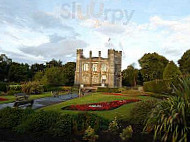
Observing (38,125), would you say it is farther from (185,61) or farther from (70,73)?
(70,73)

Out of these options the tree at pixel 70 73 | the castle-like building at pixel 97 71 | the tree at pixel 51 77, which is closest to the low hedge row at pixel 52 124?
the tree at pixel 51 77

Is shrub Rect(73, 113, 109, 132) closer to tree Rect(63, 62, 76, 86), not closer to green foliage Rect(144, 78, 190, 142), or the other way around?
green foliage Rect(144, 78, 190, 142)

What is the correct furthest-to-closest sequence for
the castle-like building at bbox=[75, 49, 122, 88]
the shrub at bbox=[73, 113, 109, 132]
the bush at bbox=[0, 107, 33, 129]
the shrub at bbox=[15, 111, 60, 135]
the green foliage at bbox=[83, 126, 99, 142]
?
1. the castle-like building at bbox=[75, 49, 122, 88]
2. the bush at bbox=[0, 107, 33, 129]
3. the shrub at bbox=[15, 111, 60, 135]
4. the shrub at bbox=[73, 113, 109, 132]
5. the green foliage at bbox=[83, 126, 99, 142]

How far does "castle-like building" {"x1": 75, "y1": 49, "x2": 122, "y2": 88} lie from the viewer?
67.6 metres

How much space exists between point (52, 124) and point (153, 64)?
186 ft

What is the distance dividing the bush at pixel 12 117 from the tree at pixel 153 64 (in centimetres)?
5304

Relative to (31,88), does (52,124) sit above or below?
below

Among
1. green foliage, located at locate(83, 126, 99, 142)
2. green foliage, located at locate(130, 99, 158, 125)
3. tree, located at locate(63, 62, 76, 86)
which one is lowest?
green foliage, located at locate(83, 126, 99, 142)

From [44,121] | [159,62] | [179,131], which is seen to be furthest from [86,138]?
[159,62]

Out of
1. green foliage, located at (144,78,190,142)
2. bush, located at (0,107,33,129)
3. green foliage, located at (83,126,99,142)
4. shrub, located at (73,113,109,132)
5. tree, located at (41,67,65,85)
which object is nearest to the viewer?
green foliage, located at (144,78,190,142)

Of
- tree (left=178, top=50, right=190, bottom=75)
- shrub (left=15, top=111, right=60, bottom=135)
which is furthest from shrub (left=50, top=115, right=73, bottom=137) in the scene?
tree (left=178, top=50, right=190, bottom=75)

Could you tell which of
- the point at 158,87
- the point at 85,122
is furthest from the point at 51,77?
the point at 85,122

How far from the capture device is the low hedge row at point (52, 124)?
5.88m

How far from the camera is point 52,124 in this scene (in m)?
6.07
